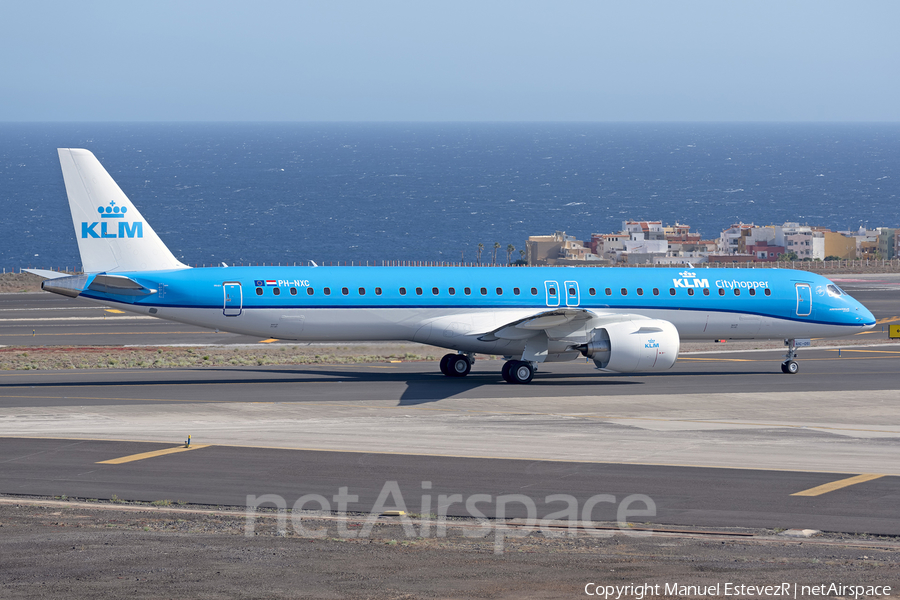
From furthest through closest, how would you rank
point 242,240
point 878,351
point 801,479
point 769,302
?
point 242,240 < point 878,351 < point 769,302 < point 801,479

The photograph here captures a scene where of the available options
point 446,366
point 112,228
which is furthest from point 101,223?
point 446,366

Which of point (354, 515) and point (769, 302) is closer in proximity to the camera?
point (354, 515)

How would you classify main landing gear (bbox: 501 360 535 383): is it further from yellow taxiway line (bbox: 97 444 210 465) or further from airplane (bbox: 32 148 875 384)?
yellow taxiway line (bbox: 97 444 210 465)

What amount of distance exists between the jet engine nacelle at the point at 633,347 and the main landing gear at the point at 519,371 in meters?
2.53

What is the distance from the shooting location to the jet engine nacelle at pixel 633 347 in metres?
36.1

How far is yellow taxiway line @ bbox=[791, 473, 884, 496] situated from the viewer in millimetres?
21906

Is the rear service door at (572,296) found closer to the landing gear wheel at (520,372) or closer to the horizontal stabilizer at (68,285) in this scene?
the landing gear wheel at (520,372)

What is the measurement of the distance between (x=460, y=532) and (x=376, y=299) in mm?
19803

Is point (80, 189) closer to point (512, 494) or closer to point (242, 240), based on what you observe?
point (512, 494)

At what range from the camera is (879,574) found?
15.5 meters

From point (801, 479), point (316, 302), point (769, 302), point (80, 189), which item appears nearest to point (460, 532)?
point (801, 479)

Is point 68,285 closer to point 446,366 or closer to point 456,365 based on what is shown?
point 446,366

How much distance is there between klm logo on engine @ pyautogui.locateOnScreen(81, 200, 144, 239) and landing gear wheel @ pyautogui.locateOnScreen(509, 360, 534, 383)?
47.5ft

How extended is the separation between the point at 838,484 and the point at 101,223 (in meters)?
25.9
